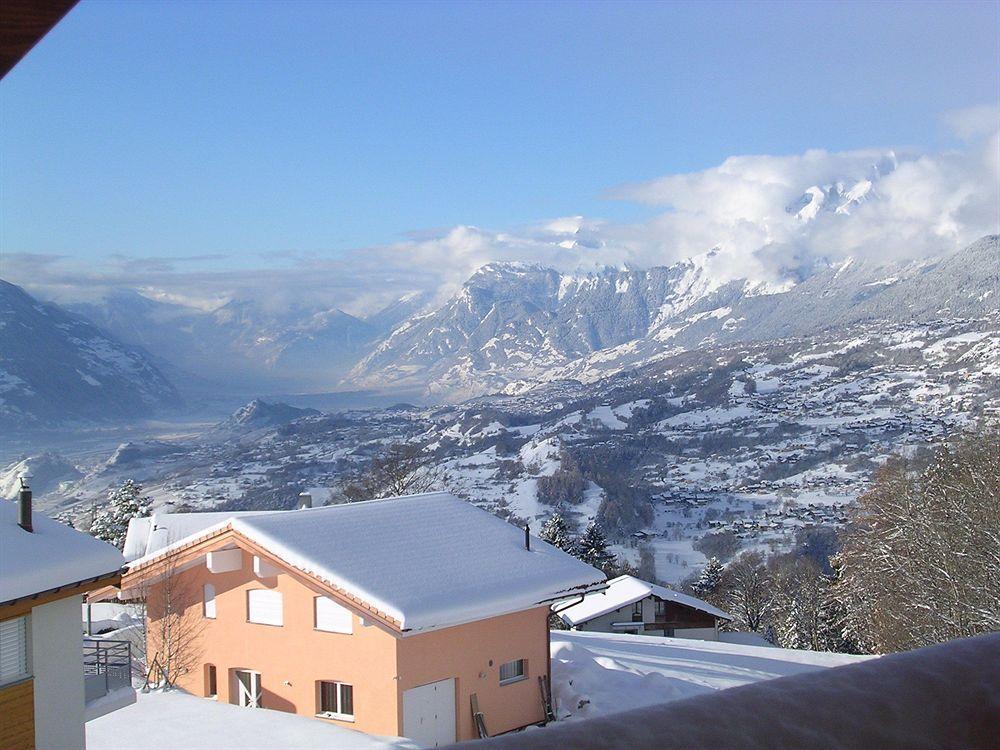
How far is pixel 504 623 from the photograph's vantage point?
1113 cm

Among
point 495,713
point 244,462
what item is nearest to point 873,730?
point 495,713

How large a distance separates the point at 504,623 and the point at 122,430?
11264cm

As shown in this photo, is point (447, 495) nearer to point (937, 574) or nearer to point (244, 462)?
point (937, 574)

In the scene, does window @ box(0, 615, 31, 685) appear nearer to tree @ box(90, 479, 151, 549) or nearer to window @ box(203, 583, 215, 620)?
window @ box(203, 583, 215, 620)

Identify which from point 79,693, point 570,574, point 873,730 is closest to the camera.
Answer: point 873,730

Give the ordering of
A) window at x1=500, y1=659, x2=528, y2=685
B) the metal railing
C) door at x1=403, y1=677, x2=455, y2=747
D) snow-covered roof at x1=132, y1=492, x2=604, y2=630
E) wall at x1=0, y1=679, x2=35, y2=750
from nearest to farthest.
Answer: wall at x1=0, y1=679, x2=35, y2=750, the metal railing, door at x1=403, y1=677, x2=455, y2=747, snow-covered roof at x1=132, y1=492, x2=604, y2=630, window at x1=500, y1=659, x2=528, y2=685

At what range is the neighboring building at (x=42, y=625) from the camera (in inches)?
290

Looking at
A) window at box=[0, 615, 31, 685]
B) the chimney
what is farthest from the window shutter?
the chimney

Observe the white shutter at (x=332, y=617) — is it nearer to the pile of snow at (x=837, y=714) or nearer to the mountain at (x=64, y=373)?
the pile of snow at (x=837, y=714)

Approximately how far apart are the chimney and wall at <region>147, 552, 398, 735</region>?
3.62 metres

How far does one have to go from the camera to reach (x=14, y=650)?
7.50m

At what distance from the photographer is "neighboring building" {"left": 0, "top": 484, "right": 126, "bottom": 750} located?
290 inches

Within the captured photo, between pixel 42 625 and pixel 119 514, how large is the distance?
21.2 meters

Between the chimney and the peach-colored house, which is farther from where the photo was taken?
the peach-colored house
